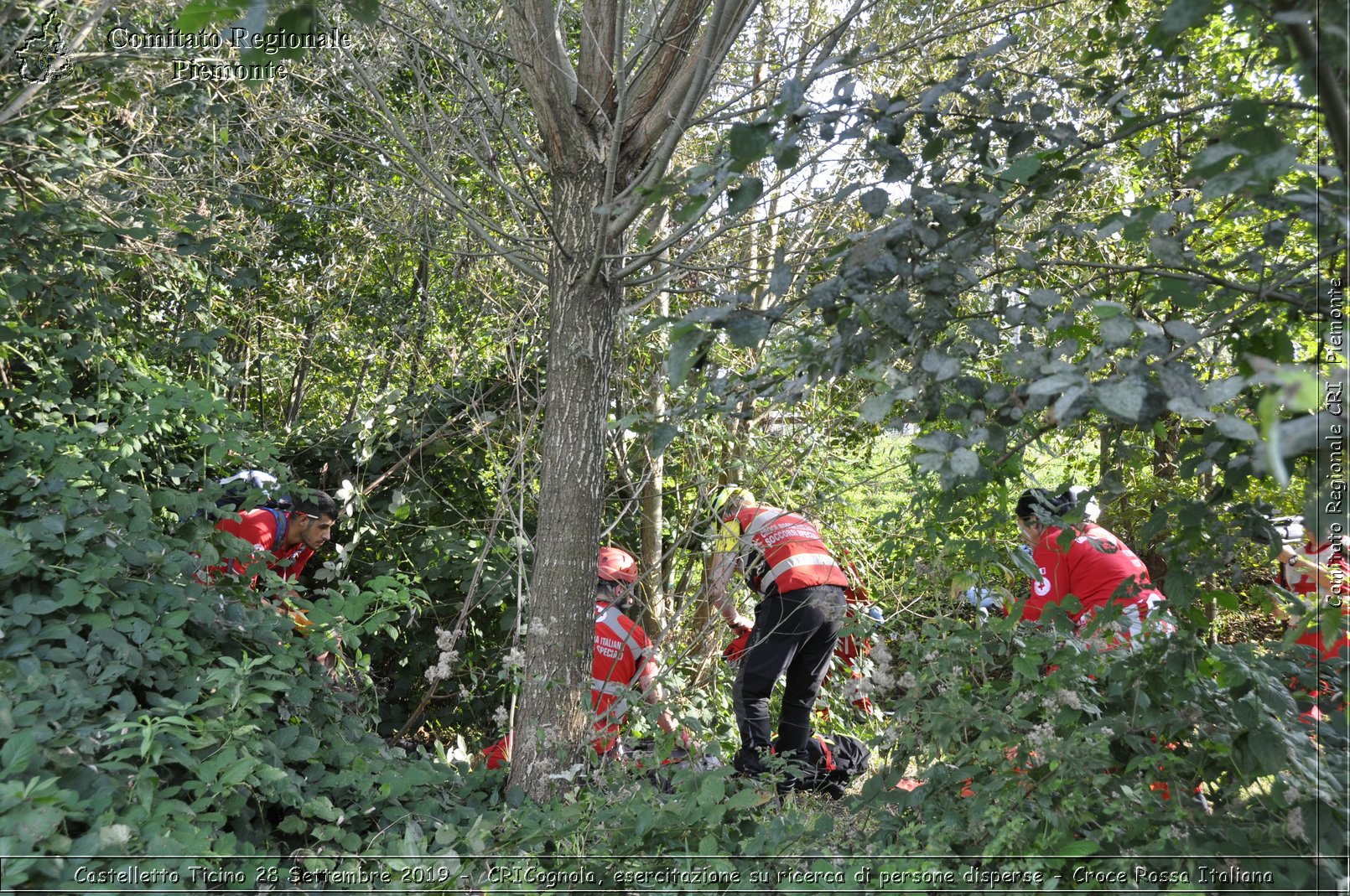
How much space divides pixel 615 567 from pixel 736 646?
137cm

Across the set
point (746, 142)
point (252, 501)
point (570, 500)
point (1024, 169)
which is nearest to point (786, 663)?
point (570, 500)

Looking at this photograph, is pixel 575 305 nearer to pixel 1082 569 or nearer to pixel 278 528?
pixel 278 528

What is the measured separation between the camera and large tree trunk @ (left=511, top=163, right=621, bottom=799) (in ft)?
10.7

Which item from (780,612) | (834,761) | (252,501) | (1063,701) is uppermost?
(252,501)

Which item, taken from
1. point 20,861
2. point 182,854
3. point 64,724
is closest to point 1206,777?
point 182,854

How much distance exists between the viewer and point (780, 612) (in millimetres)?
4770

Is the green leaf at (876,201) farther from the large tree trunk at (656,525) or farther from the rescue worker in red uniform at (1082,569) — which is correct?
the large tree trunk at (656,525)

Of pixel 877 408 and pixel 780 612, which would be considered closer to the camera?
pixel 877 408

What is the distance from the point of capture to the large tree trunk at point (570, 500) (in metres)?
3.27

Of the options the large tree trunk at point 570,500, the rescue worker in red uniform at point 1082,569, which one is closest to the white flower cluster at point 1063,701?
the rescue worker in red uniform at point 1082,569

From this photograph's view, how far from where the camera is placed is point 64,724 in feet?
8.17

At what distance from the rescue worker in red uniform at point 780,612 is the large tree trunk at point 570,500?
137 cm

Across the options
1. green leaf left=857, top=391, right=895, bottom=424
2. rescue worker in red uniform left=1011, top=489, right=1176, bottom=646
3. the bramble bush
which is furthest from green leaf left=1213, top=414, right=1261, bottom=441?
rescue worker in red uniform left=1011, top=489, right=1176, bottom=646

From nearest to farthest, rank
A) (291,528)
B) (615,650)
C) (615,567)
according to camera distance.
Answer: (615,650)
(615,567)
(291,528)
